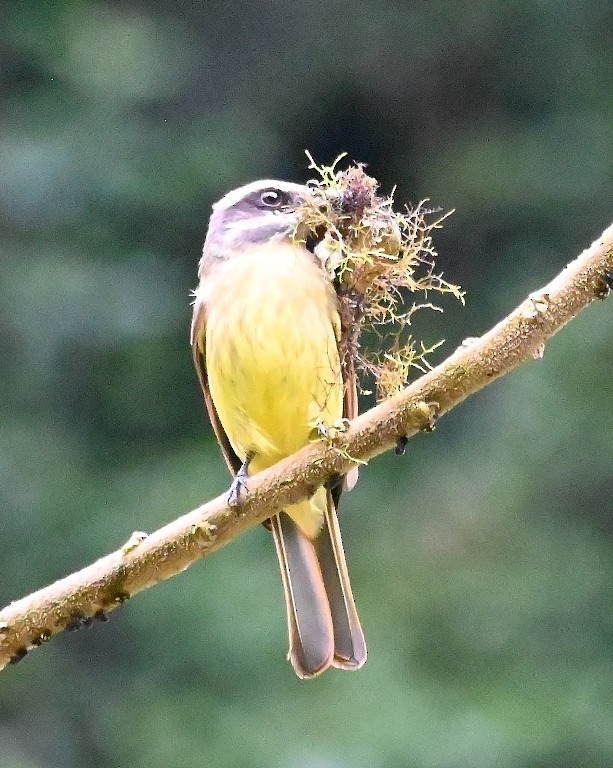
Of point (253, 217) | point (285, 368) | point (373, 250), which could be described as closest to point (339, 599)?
point (285, 368)

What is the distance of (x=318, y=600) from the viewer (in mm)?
2924

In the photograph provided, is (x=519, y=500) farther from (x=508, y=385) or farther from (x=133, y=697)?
(x=133, y=697)

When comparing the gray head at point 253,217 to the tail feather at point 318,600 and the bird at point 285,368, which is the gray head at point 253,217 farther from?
the tail feather at point 318,600

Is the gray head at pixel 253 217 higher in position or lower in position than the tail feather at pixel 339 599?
higher

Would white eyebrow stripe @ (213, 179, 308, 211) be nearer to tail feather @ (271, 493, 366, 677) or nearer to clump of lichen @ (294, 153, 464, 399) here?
clump of lichen @ (294, 153, 464, 399)

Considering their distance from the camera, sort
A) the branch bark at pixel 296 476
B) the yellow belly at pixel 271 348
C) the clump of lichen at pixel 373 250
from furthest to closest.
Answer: the yellow belly at pixel 271 348
the clump of lichen at pixel 373 250
the branch bark at pixel 296 476

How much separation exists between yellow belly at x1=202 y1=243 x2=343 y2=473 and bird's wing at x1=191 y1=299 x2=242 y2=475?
0.13ft

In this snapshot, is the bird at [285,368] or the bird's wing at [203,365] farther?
the bird's wing at [203,365]

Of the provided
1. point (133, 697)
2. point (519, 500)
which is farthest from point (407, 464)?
point (133, 697)

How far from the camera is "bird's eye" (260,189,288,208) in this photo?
2848 mm

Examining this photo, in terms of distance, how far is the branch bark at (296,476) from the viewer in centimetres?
205

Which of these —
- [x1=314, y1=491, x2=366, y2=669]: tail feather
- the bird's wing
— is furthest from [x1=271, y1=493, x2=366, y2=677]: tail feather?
the bird's wing

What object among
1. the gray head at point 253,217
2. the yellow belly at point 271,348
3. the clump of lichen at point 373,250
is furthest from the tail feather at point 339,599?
the clump of lichen at point 373,250

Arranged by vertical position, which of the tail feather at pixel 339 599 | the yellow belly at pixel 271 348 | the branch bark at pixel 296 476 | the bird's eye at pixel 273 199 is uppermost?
the bird's eye at pixel 273 199
